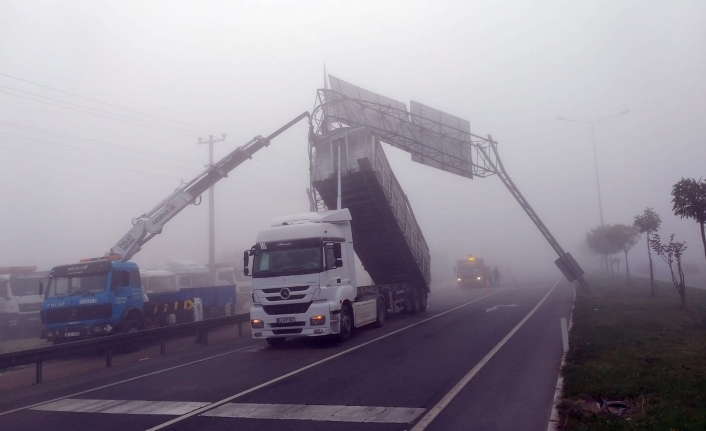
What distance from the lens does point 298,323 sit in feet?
50.8

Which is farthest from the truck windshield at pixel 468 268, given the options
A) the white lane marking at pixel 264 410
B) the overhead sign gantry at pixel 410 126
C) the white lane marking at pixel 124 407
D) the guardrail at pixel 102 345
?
the white lane marking at pixel 264 410

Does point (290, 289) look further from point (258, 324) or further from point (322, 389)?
point (322, 389)

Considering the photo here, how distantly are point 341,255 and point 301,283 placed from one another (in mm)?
1687

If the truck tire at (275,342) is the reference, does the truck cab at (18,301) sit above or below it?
above

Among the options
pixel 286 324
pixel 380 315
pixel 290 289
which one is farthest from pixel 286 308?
pixel 380 315

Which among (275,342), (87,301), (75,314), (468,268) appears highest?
(468,268)

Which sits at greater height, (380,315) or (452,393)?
(380,315)

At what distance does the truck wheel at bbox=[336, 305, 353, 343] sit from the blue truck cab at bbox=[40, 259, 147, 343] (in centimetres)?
718

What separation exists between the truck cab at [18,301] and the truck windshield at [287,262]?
15304 millimetres

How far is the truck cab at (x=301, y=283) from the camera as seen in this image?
50.8 feet

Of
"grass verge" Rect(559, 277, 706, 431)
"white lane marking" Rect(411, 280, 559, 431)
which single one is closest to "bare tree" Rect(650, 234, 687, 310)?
"grass verge" Rect(559, 277, 706, 431)

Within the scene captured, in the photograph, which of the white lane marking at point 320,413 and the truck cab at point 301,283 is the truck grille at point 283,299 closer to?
the truck cab at point 301,283

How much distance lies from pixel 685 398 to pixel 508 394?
246 cm

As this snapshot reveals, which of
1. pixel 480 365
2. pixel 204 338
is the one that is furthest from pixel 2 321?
pixel 480 365
